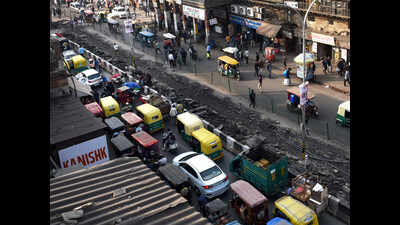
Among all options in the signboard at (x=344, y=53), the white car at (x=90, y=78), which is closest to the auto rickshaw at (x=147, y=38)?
the white car at (x=90, y=78)

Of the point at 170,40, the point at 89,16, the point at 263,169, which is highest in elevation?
the point at 89,16

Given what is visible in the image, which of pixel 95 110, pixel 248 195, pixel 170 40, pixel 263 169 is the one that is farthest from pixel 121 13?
pixel 248 195

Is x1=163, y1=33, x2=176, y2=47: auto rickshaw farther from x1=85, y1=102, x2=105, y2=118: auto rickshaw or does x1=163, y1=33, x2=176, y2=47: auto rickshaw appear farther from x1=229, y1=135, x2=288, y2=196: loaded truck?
x1=229, y1=135, x2=288, y2=196: loaded truck

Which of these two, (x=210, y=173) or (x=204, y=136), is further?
(x=204, y=136)

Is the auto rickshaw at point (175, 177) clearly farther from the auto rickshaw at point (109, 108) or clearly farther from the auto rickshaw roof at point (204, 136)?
the auto rickshaw at point (109, 108)

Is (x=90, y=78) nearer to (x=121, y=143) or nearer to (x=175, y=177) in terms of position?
(x=121, y=143)
